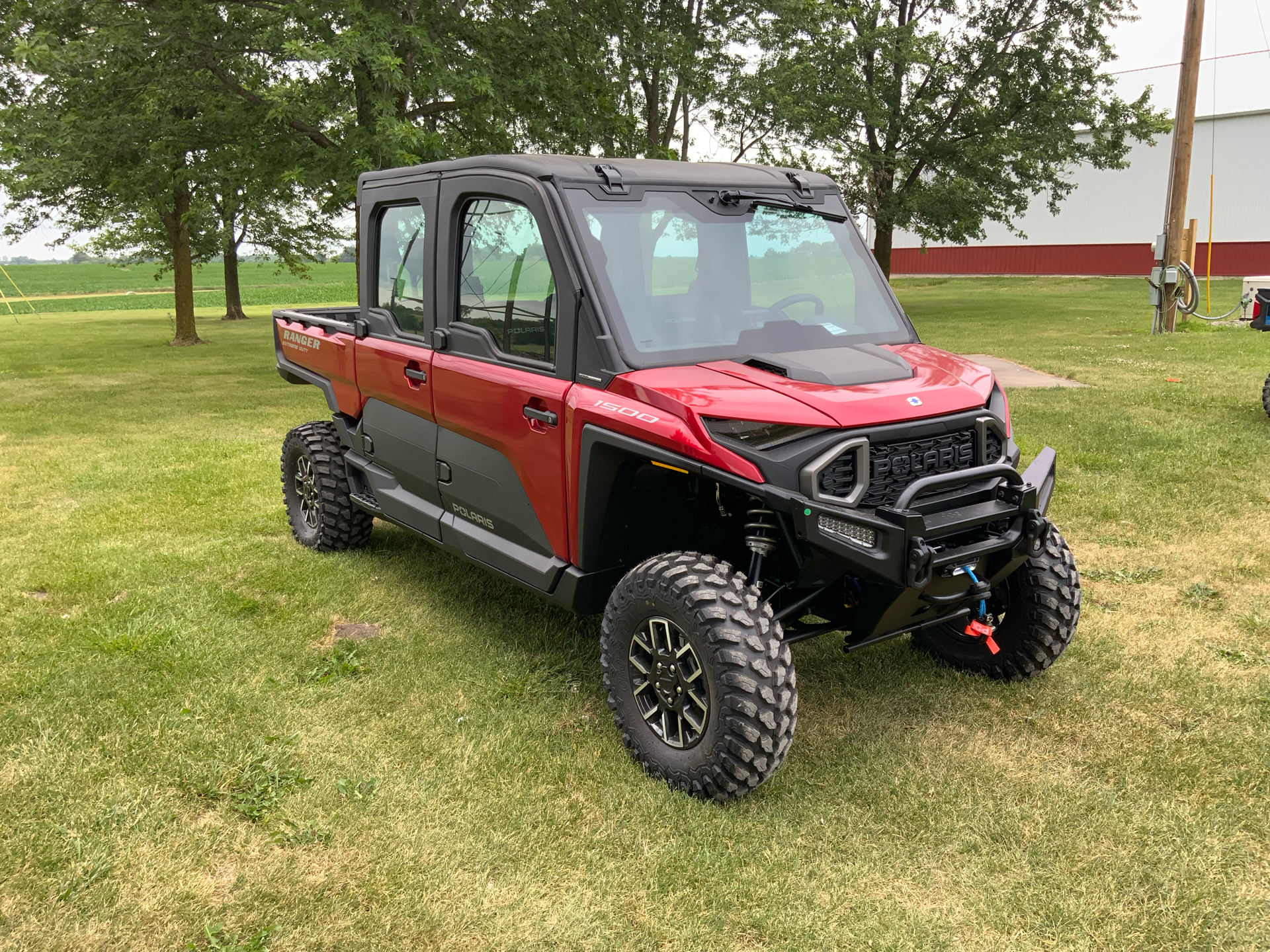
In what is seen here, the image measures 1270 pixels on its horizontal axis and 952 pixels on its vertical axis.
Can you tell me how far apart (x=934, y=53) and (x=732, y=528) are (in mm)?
24395

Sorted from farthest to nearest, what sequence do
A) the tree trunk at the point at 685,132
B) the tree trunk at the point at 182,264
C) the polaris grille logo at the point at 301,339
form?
the tree trunk at the point at 685,132, the tree trunk at the point at 182,264, the polaris grille logo at the point at 301,339

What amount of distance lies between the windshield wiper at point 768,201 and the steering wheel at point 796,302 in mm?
417

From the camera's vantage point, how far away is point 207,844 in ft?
10.3

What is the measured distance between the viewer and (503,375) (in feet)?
13.1

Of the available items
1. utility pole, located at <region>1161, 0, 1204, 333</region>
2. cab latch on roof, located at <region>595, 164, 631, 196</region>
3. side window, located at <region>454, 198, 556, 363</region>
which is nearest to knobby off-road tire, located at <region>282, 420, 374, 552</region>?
side window, located at <region>454, 198, 556, 363</region>

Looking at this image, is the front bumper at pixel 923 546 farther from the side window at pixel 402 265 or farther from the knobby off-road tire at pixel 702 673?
the side window at pixel 402 265

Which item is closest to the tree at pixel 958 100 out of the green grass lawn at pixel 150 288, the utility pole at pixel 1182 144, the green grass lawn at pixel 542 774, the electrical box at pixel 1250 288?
the utility pole at pixel 1182 144

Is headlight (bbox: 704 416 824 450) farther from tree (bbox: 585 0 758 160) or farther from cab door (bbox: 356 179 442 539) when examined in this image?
tree (bbox: 585 0 758 160)

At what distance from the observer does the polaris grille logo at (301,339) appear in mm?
5652

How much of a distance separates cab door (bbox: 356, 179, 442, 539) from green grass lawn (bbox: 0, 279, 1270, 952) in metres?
0.67

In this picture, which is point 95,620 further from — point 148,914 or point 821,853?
point 821,853

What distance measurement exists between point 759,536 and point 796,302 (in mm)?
1125

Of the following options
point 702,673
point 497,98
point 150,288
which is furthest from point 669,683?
point 150,288

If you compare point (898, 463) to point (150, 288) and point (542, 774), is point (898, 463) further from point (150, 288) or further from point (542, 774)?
point (150, 288)
